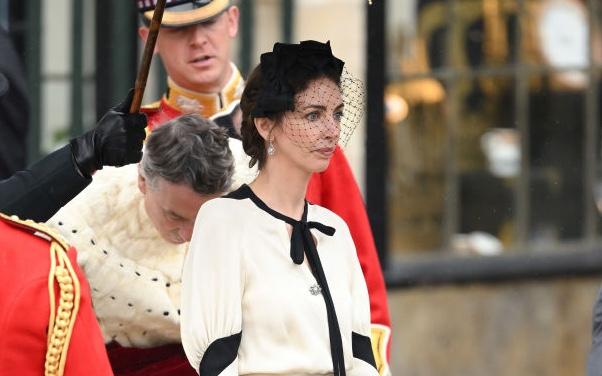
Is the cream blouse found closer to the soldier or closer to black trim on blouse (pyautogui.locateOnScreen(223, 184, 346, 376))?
black trim on blouse (pyautogui.locateOnScreen(223, 184, 346, 376))

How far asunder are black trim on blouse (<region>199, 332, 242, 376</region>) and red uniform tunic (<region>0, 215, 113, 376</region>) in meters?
0.26

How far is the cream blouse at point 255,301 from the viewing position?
3779mm

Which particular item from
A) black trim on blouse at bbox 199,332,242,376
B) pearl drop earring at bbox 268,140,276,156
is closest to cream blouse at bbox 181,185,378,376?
black trim on blouse at bbox 199,332,242,376

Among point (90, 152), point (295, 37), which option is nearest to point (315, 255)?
point (90, 152)

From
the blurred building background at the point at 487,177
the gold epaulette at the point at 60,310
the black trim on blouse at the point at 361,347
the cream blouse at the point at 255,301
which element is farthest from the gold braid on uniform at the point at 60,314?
the blurred building background at the point at 487,177

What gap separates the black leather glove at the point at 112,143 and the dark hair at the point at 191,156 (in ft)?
0.48

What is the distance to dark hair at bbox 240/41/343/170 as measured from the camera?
12.9 feet

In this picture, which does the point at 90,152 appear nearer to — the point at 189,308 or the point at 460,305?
the point at 189,308

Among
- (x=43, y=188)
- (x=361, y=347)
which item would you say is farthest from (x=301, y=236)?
(x=43, y=188)

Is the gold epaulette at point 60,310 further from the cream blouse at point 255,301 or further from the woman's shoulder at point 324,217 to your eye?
the woman's shoulder at point 324,217

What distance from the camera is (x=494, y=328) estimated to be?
875 centimetres

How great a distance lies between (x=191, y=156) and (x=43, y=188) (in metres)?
0.36

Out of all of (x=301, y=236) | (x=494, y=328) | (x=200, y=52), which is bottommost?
(x=494, y=328)

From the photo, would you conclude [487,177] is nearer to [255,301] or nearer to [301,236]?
[301,236]
